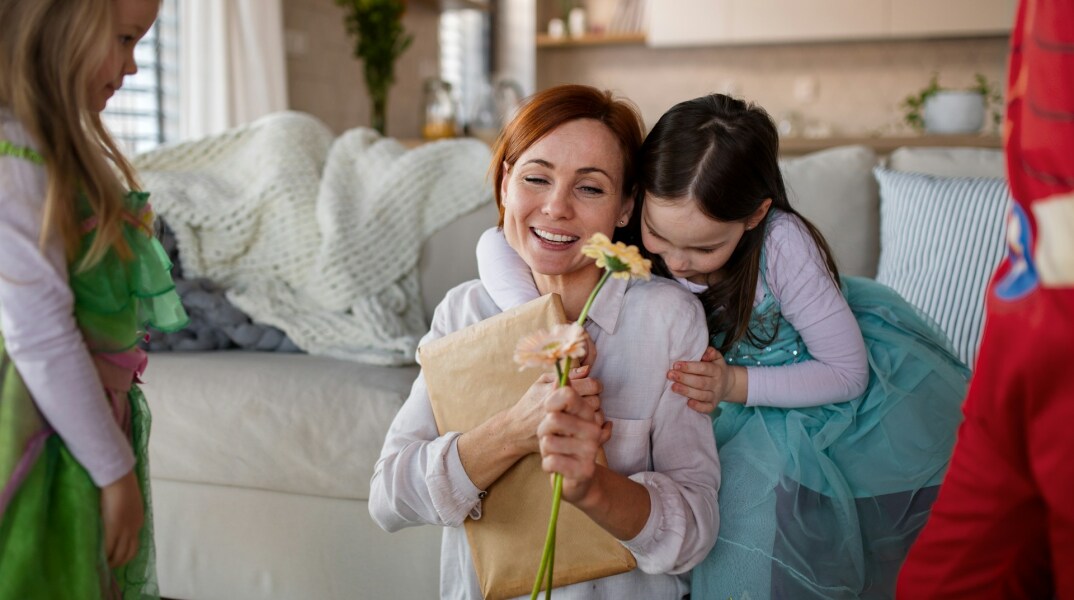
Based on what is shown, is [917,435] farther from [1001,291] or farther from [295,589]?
[295,589]

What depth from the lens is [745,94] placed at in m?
4.92

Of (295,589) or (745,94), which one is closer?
(295,589)

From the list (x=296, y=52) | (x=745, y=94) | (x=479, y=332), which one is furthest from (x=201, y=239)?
(x=745, y=94)

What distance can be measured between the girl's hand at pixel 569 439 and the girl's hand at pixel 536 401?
137 mm

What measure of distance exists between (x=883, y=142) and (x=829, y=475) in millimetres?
3138

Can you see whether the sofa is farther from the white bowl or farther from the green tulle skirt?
the white bowl

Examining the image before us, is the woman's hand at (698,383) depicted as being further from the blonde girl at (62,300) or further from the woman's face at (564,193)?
the blonde girl at (62,300)

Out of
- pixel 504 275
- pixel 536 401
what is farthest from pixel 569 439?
pixel 504 275

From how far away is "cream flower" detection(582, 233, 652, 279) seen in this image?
0.73 metres

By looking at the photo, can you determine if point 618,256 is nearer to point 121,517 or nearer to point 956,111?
point 121,517

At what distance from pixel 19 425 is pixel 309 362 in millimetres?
1085

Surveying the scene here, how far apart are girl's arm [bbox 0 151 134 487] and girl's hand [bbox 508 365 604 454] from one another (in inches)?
16.7

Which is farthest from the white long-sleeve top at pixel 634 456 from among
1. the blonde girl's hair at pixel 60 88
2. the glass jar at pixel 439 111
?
the glass jar at pixel 439 111

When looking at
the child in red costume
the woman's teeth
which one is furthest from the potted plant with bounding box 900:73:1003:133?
the child in red costume
